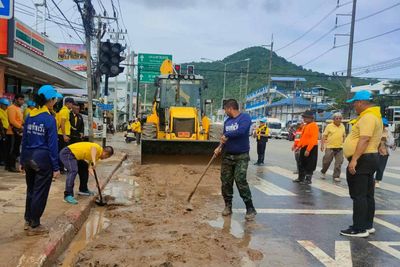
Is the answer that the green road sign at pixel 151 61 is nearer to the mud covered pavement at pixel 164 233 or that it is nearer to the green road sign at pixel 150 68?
the green road sign at pixel 150 68

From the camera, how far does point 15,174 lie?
985 centimetres

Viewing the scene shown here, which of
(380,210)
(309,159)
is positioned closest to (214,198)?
(380,210)

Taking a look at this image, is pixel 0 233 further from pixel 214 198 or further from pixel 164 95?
pixel 164 95

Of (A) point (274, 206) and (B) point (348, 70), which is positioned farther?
(B) point (348, 70)

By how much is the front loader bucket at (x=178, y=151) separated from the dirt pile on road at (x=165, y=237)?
3.81 m

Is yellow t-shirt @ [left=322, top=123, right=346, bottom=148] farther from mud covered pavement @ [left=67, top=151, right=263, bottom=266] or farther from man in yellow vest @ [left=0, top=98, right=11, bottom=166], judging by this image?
man in yellow vest @ [left=0, top=98, right=11, bottom=166]

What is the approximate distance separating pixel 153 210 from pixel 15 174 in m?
4.11

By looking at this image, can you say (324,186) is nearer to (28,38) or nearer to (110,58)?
(110,58)

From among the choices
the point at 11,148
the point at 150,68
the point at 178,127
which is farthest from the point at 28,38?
the point at 150,68

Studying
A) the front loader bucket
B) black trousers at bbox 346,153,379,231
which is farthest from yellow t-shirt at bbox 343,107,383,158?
the front loader bucket

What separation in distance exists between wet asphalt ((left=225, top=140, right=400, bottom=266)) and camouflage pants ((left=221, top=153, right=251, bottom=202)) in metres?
0.39

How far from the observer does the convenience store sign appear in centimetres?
1593

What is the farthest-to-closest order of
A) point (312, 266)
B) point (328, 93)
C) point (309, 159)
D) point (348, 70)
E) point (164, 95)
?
point (328, 93) < point (348, 70) < point (164, 95) < point (309, 159) < point (312, 266)

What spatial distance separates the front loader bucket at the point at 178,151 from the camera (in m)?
13.2
